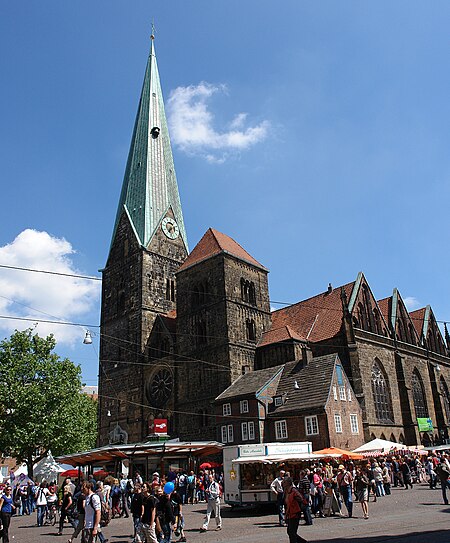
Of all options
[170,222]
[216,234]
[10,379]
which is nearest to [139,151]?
[170,222]

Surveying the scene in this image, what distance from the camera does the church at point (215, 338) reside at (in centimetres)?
4072

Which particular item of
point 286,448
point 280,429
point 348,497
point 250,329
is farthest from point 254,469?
point 250,329

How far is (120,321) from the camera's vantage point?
5234 centimetres

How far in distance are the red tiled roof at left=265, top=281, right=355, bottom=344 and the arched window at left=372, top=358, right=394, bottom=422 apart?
15.4 feet

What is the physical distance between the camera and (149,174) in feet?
194

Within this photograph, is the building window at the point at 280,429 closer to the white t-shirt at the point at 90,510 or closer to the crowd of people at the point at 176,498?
the crowd of people at the point at 176,498

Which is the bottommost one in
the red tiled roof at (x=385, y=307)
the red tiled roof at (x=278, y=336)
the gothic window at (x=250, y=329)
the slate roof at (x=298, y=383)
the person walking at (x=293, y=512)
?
the person walking at (x=293, y=512)

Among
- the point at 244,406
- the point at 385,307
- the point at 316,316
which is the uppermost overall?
the point at 385,307

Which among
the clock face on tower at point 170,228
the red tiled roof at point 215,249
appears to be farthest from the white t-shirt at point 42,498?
the clock face on tower at point 170,228

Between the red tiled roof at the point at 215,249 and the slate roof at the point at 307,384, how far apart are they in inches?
512

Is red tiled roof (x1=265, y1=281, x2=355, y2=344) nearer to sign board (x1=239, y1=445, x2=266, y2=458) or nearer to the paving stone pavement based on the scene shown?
the paving stone pavement

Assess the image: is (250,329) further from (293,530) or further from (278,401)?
(293,530)

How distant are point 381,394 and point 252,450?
73.5 ft

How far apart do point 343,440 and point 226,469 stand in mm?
12765
